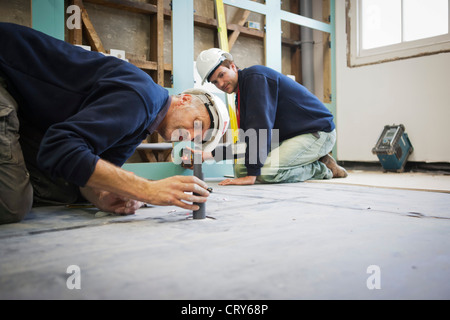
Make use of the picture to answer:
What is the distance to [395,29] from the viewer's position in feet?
15.3

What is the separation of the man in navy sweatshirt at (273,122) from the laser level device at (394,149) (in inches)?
46.9

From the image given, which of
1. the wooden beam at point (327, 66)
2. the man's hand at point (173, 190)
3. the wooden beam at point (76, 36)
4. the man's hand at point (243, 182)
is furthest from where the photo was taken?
the wooden beam at point (327, 66)

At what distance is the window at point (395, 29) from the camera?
425cm

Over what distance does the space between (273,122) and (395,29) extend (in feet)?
9.37

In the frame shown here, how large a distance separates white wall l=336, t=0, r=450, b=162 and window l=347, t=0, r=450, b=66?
4.7 inches

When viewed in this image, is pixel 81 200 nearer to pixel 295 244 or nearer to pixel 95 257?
pixel 95 257

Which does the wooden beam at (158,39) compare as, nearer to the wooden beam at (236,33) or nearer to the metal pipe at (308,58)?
the wooden beam at (236,33)

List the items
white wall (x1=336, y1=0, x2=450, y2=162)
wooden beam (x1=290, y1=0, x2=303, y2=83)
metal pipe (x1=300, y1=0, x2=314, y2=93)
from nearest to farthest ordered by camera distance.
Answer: white wall (x1=336, y1=0, x2=450, y2=162) → metal pipe (x1=300, y1=0, x2=314, y2=93) → wooden beam (x1=290, y1=0, x2=303, y2=83)

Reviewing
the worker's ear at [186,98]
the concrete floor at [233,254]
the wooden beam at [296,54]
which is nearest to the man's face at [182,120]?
the worker's ear at [186,98]

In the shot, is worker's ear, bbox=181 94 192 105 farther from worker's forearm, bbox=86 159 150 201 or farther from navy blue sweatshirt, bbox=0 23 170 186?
worker's forearm, bbox=86 159 150 201

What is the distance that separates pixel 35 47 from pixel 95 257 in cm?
94

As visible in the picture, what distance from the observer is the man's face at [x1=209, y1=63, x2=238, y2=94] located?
2939mm
